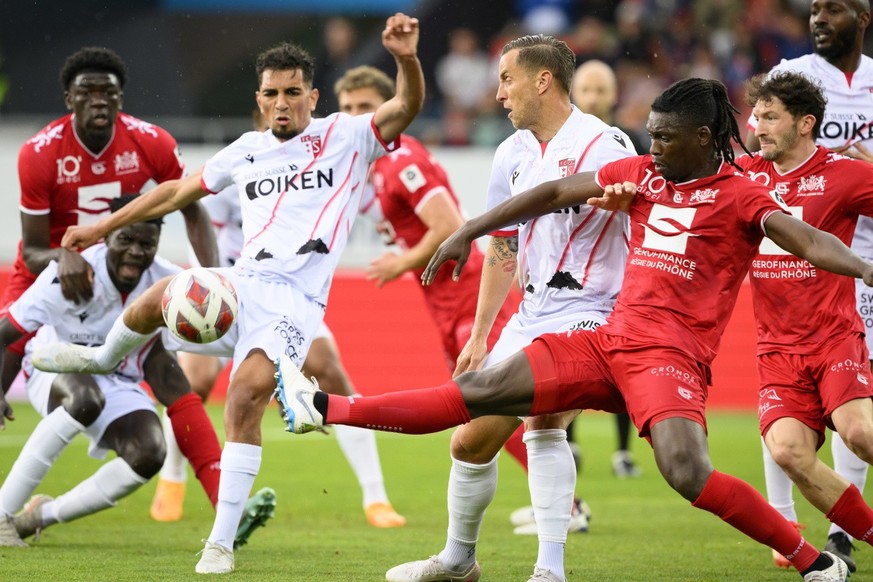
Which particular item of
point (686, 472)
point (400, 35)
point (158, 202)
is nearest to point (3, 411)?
point (158, 202)

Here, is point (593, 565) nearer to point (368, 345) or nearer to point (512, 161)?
point (512, 161)

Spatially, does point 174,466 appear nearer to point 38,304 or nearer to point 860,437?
point 38,304

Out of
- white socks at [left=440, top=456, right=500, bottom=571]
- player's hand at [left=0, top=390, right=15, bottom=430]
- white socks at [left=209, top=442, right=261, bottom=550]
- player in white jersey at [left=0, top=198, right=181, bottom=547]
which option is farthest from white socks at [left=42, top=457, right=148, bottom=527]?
white socks at [left=440, top=456, right=500, bottom=571]

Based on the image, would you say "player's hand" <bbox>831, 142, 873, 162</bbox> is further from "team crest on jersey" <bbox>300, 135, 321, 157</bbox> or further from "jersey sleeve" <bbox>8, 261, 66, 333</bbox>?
"jersey sleeve" <bbox>8, 261, 66, 333</bbox>

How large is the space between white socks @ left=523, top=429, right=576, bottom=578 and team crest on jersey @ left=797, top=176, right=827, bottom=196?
1611mm

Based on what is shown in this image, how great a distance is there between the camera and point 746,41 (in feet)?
56.4

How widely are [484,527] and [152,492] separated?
2898mm

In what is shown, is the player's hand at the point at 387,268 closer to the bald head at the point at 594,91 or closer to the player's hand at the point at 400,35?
the player's hand at the point at 400,35

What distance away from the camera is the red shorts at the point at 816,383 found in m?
5.42

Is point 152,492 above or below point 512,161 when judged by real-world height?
below

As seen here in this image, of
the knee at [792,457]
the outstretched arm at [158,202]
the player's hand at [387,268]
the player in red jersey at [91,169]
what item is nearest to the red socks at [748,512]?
the knee at [792,457]

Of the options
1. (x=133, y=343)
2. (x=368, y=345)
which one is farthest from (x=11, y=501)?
(x=368, y=345)

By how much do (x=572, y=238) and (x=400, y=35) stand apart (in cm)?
125

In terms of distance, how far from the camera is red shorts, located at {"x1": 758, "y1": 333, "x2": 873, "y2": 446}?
17.8 ft
